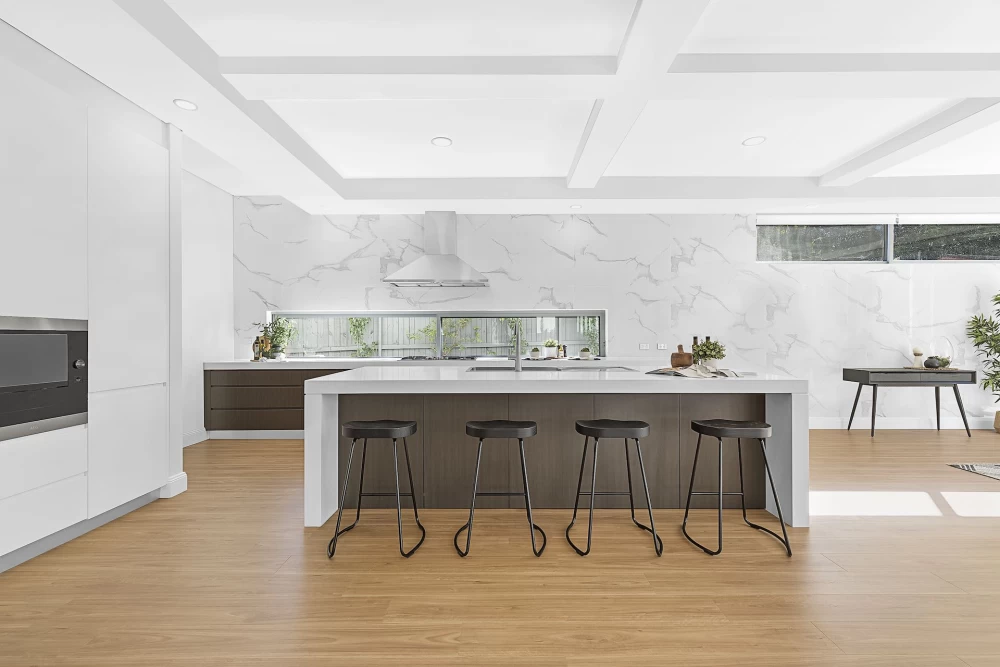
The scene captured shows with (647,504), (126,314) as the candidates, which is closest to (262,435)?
(126,314)

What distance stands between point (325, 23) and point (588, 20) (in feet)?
4.30

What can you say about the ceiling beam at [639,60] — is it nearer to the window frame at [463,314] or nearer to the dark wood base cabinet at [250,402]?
the window frame at [463,314]

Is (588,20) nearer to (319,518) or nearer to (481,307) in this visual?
(319,518)

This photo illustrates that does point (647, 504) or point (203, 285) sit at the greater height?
point (203, 285)

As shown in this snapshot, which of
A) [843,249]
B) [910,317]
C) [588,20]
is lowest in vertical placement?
[910,317]

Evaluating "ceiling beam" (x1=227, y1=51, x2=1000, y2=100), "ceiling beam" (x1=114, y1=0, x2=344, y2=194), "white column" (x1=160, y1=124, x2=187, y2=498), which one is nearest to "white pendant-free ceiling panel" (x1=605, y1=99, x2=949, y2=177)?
"ceiling beam" (x1=227, y1=51, x2=1000, y2=100)

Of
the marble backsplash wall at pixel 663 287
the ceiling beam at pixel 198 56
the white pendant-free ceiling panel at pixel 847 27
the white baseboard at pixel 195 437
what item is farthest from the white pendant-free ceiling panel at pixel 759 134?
the white baseboard at pixel 195 437

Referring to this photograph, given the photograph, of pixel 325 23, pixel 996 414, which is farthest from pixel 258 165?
pixel 996 414

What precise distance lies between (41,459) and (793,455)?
405cm

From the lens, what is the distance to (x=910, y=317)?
6.66 meters

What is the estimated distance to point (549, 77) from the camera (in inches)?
118

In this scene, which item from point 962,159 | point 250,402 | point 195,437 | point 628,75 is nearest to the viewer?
point 628,75

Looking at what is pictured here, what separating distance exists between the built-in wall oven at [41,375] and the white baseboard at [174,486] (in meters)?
0.95

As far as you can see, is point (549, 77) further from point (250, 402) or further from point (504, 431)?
point (250, 402)
